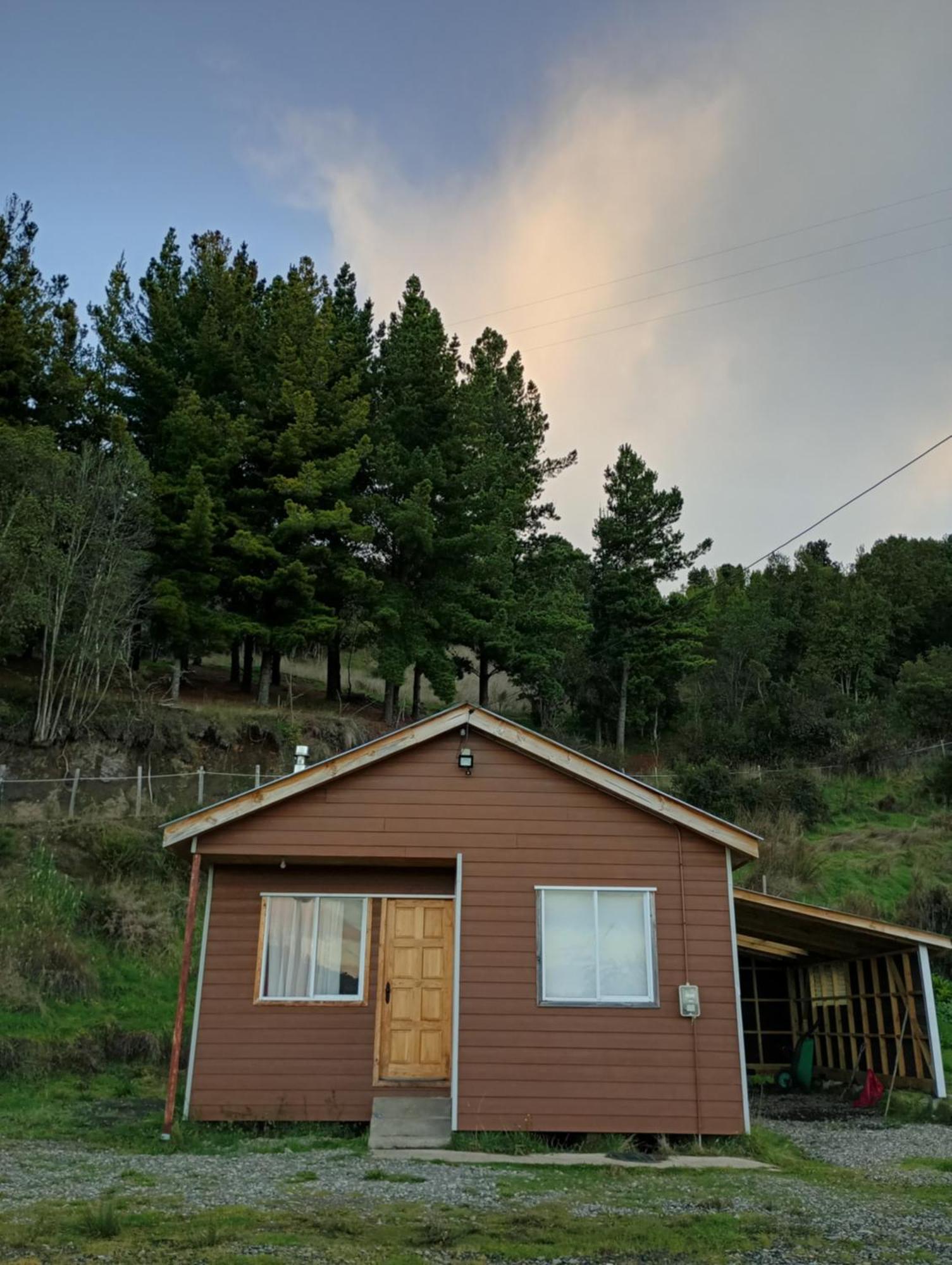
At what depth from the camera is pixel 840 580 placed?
53562 millimetres

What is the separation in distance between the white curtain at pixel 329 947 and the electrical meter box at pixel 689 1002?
3.72 meters

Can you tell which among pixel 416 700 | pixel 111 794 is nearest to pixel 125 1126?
pixel 111 794

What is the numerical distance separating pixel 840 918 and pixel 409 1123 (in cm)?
603

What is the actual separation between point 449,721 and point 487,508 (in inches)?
772

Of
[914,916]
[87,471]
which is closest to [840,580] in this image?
[914,916]

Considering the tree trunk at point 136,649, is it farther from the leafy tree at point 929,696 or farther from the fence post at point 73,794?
the leafy tree at point 929,696

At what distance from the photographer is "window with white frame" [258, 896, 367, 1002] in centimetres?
1050

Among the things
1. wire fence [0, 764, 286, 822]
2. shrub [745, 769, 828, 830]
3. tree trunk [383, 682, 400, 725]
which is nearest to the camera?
wire fence [0, 764, 286, 822]

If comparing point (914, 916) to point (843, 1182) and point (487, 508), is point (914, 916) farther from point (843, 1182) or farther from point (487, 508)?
point (487, 508)

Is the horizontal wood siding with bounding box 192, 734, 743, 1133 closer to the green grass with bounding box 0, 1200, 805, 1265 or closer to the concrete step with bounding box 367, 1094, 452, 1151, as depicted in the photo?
the concrete step with bounding box 367, 1094, 452, 1151

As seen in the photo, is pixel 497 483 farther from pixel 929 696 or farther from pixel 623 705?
pixel 929 696

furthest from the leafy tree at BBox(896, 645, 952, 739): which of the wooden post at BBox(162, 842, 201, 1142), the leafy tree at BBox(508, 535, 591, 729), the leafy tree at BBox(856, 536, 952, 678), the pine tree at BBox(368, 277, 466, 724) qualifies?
the wooden post at BBox(162, 842, 201, 1142)

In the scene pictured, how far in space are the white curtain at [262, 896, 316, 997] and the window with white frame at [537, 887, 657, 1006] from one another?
262 cm

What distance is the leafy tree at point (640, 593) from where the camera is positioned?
134ft
